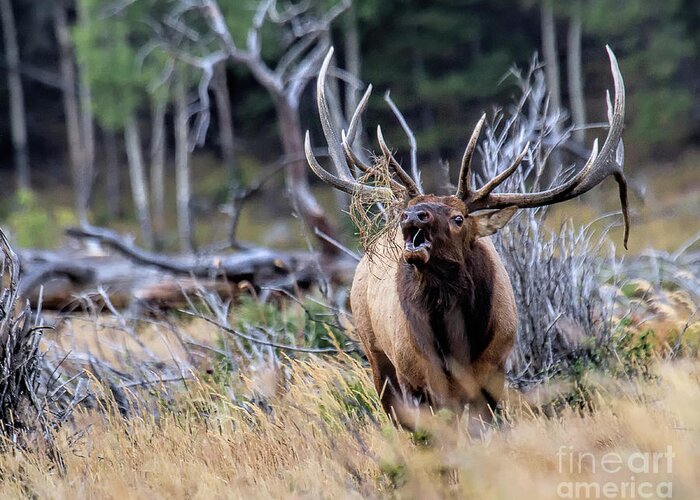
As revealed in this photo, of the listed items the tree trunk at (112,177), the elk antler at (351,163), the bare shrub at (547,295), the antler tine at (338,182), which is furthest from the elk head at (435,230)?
the tree trunk at (112,177)

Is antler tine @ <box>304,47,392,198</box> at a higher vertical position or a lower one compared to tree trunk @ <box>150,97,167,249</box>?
higher

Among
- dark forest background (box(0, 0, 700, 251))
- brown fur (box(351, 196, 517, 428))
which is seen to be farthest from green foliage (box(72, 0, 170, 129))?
brown fur (box(351, 196, 517, 428))

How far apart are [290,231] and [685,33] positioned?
12.9 metres

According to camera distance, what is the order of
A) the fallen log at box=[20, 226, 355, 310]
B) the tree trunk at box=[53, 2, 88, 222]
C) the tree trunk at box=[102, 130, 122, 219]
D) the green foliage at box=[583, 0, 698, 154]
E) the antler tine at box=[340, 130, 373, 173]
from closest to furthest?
1. the antler tine at box=[340, 130, 373, 173]
2. the fallen log at box=[20, 226, 355, 310]
3. the green foliage at box=[583, 0, 698, 154]
4. the tree trunk at box=[53, 2, 88, 222]
5. the tree trunk at box=[102, 130, 122, 219]

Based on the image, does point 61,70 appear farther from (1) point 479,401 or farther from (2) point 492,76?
(1) point 479,401

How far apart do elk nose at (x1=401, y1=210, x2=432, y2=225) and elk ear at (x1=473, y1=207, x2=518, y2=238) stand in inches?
21.7

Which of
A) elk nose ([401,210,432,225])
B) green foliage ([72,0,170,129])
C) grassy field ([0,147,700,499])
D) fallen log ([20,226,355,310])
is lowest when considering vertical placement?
fallen log ([20,226,355,310])

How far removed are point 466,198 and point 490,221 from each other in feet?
0.64

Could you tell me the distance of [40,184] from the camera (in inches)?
1379

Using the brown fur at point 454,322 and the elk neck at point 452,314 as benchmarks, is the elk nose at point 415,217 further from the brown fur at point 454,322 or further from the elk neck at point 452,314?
the elk neck at point 452,314

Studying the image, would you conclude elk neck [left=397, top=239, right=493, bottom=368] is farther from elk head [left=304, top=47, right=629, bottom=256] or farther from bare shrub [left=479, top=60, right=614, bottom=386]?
bare shrub [left=479, top=60, right=614, bottom=386]

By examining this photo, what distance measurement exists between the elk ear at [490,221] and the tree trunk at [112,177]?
2789cm

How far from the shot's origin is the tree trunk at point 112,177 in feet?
109

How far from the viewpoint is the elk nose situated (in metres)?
4.83
